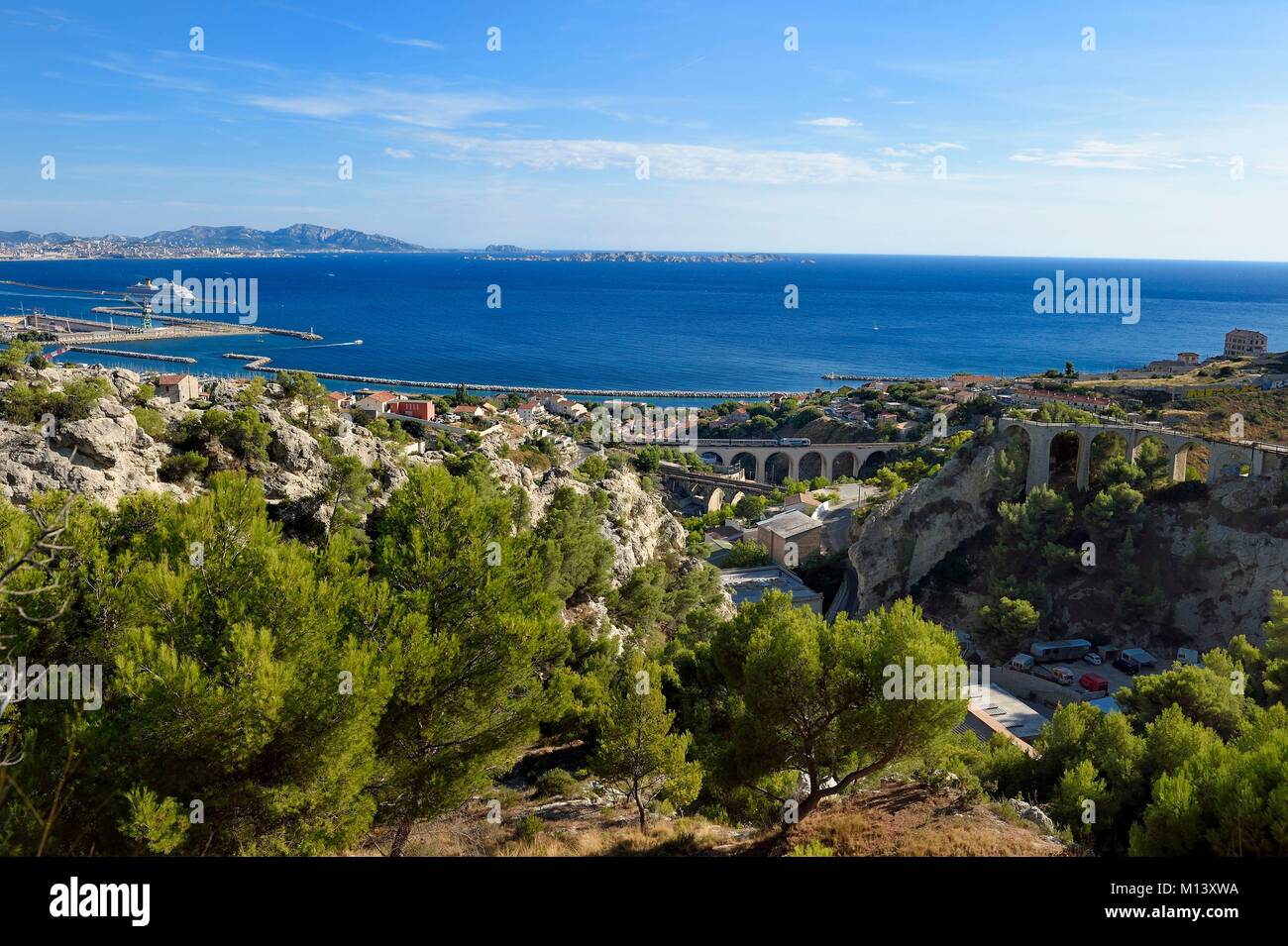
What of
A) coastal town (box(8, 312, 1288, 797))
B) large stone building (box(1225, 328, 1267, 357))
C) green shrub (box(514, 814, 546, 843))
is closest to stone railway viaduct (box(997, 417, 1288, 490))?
coastal town (box(8, 312, 1288, 797))

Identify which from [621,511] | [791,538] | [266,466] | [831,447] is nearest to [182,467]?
[266,466]

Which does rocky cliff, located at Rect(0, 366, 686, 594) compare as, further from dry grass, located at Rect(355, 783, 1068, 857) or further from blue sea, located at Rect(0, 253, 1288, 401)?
blue sea, located at Rect(0, 253, 1288, 401)

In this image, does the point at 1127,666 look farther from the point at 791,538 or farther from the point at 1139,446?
the point at 791,538

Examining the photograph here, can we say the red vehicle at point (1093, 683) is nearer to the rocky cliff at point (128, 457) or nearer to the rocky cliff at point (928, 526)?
the rocky cliff at point (928, 526)

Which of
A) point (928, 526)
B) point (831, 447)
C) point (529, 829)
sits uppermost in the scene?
point (831, 447)
